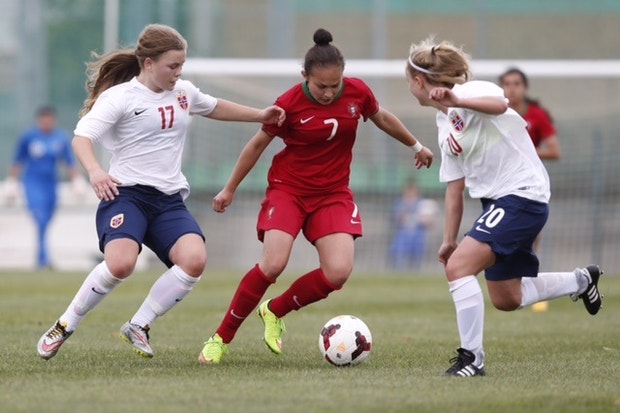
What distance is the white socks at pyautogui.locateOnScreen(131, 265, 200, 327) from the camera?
23.6 ft

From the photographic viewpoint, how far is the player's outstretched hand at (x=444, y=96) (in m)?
6.24

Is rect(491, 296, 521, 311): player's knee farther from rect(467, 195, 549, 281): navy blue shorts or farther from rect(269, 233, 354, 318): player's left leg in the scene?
rect(269, 233, 354, 318): player's left leg

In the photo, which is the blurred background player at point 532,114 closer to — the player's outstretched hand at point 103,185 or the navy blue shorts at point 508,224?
the navy blue shorts at point 508,224

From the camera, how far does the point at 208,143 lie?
20.2 metres

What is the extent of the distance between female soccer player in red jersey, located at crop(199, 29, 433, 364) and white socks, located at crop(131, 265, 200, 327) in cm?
34

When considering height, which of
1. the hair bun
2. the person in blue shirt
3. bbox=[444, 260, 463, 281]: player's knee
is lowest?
the person in blue shirt

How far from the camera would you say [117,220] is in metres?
7.06

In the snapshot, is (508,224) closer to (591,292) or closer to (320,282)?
(320,282)

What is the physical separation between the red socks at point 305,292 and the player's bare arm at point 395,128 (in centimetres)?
101

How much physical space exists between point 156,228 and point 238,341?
194 centimetres

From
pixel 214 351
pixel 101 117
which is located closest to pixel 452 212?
pixel 214 351

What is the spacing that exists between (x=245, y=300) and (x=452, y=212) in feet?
4.44

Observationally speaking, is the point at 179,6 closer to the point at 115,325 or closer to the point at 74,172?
the point at 74,172

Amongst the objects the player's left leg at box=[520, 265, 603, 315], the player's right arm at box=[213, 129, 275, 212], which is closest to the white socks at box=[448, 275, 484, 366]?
the player's left leg at box=[520, 265, 603, 315]
